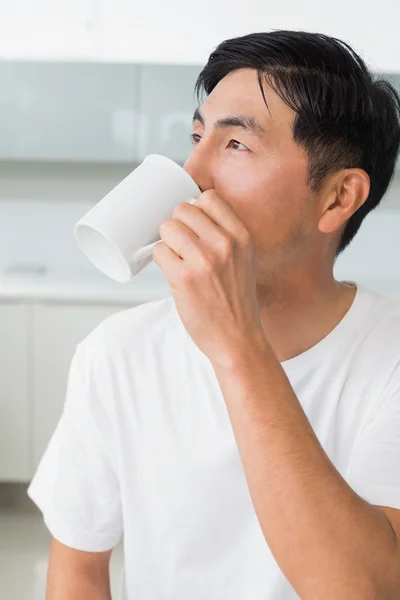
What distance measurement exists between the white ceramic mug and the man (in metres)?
0.15

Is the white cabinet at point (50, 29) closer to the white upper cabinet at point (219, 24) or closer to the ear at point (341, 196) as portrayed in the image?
the white upper cabinet at point (219, 24)

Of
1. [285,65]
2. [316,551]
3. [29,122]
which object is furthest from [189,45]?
[316,551]

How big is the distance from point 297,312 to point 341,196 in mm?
200

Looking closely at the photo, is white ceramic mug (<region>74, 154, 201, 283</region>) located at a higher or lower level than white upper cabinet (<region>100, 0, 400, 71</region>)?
→ higher

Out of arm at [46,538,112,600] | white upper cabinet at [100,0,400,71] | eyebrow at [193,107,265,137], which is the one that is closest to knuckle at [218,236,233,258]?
eyebrow at [193,107,265,137]

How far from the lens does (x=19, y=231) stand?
11.2ft

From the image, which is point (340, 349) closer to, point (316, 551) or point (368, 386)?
point (368, 386)

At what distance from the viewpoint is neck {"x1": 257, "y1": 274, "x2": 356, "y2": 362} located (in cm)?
127

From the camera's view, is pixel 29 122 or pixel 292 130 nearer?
pixel 292 130

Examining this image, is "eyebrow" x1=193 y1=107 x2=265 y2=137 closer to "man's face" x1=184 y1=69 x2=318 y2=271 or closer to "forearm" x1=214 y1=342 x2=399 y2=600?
"man's face" x1=184 y1=69 x2=318 y2=271

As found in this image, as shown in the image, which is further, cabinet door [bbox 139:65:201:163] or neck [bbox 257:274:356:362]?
cabinet door [bbox 139:65:201:163]

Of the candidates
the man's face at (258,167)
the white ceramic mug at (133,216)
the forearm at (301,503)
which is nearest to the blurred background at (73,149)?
the man's face at (258,167)

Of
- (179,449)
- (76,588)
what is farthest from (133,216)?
(76,588)

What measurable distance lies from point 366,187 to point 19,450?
6.93ft
